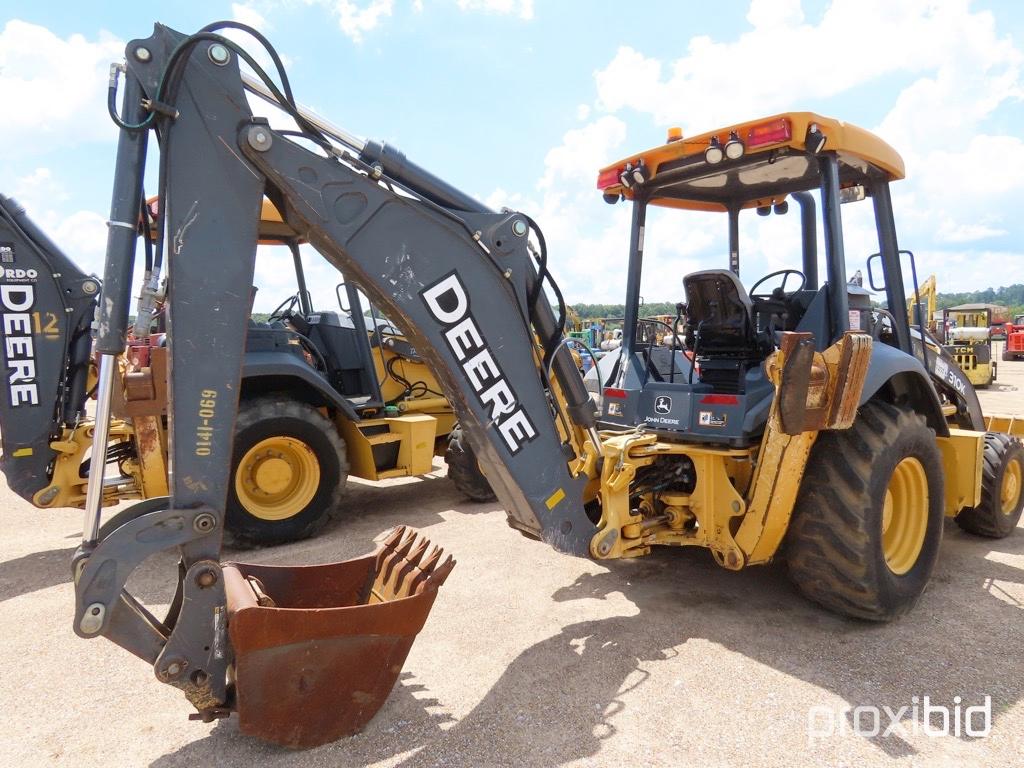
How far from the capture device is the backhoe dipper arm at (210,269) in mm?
2229

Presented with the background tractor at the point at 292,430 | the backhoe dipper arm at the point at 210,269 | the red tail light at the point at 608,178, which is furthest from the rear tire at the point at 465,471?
the backhoe dipper arm at the point at 210,269

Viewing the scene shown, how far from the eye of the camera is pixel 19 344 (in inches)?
189

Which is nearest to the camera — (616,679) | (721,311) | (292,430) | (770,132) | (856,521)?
(616,679)

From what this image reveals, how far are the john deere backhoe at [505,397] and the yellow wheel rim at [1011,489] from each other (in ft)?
0.07

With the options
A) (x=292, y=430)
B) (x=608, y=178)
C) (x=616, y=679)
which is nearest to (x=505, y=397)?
(x=616, y=679)

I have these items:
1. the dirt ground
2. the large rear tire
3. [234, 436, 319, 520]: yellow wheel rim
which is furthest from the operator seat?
[234, 436, 319, 520]: yellow wheel rim

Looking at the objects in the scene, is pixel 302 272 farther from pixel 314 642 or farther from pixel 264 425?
pixel 314 642

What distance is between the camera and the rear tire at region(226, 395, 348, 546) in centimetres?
493

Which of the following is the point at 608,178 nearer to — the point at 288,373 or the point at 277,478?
the point at 288,373

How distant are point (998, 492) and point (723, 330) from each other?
245 cm

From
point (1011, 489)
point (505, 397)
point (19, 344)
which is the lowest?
point (1011, 489)

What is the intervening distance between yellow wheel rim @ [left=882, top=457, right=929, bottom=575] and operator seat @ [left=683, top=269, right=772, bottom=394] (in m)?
0.96

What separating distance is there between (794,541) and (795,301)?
142cm

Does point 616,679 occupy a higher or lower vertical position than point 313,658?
lower
